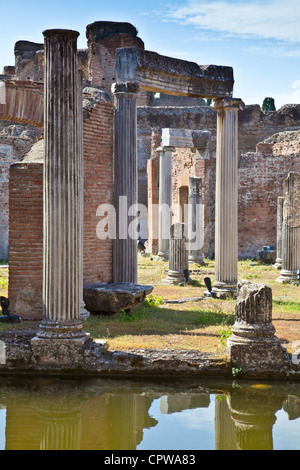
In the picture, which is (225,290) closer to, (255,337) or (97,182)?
(97,182)

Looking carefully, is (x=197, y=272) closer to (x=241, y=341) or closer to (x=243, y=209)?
(x=243, y=209)

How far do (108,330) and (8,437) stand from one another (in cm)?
276

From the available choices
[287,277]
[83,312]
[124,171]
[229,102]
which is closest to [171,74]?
[229,102]

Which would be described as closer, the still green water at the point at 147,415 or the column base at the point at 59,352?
the still green water at the point at 147,415

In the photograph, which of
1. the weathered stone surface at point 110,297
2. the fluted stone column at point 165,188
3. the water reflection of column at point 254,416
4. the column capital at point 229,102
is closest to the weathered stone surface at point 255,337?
the water reflection of column at point 254,416

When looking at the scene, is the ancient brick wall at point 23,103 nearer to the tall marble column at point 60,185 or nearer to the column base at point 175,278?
the tall marble column at point 60,185

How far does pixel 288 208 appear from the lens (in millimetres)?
12906

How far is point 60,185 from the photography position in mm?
5680

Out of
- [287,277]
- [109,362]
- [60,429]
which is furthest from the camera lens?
[287,277]

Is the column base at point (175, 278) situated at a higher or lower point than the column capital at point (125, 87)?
lower

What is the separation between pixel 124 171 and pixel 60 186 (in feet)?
10.1

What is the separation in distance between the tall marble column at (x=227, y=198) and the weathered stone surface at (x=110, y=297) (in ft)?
6.66

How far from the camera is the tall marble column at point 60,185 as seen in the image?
5676 mm

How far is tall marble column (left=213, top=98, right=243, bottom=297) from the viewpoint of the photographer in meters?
9.59
